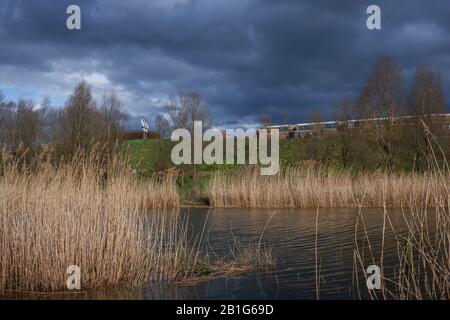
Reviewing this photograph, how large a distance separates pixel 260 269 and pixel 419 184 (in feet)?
35.1

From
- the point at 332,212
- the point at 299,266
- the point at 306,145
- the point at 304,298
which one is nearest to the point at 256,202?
the point at 332,212

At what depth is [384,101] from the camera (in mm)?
25344

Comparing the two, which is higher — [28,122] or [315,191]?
[28,122]

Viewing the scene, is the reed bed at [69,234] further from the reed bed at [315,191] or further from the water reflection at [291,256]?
the reed bed at [315,191]

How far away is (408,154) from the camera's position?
26.2 meters

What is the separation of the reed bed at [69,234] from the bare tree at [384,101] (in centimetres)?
2146

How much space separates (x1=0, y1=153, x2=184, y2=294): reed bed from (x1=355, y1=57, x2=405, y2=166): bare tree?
21464mm

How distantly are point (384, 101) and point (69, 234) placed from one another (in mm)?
22976

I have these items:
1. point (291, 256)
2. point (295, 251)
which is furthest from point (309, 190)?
point (291, 256)

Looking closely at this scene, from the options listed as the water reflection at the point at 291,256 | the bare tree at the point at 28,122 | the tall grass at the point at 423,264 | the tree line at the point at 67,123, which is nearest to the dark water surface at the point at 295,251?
the water reflection at the point at 291,256

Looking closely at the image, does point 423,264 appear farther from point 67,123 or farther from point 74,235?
point 67,123

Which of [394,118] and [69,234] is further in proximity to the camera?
[394,118]

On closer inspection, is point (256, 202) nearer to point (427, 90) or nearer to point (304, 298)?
point (304, 298)

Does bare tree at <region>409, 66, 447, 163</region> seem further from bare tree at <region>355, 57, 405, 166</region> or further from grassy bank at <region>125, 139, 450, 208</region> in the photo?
grassy bank at <region>125, 139, 450, 208</region>
